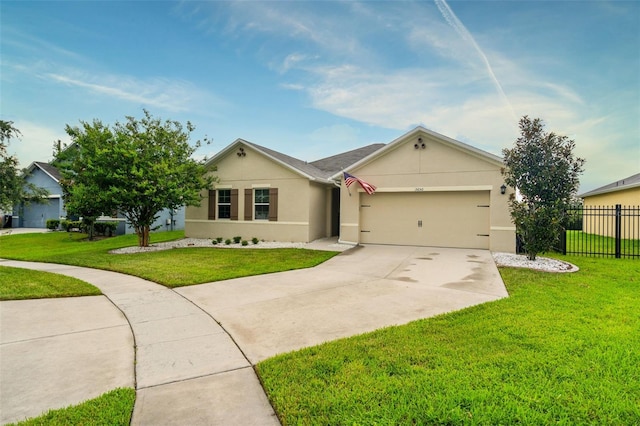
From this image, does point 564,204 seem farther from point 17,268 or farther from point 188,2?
point 17,268

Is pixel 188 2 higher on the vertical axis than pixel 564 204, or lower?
higher

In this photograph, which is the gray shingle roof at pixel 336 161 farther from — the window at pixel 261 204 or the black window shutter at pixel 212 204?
the black window shutter at pixel 212 204

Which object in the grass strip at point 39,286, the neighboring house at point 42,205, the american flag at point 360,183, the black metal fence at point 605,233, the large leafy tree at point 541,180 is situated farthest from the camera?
the neighboring house at point 42,205

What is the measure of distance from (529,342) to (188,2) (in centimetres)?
1298

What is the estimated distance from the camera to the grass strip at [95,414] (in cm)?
222

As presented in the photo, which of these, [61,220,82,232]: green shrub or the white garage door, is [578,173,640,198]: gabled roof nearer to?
the white garage door

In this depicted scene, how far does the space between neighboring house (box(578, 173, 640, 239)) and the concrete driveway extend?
9969 mm

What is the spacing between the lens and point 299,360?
318 centimetres

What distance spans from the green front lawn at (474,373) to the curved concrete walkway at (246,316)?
0.33 meters

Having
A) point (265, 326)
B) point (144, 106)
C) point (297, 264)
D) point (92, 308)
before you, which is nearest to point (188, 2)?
point (144, 106)

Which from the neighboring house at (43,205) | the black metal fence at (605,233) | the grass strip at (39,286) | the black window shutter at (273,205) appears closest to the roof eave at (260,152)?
the black window shutter at (273,205)

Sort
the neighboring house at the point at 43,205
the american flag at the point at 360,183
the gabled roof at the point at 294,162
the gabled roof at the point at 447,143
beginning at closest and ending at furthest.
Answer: the gabled roof at the point at 447,143, the american flag at the point at 360,183, the gabled roof at the point at 294,162, the neighboring house at the point at 43,205

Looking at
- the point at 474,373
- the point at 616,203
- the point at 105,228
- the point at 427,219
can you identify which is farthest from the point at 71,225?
the point at 616,203

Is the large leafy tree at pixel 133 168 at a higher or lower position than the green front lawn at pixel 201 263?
higher
